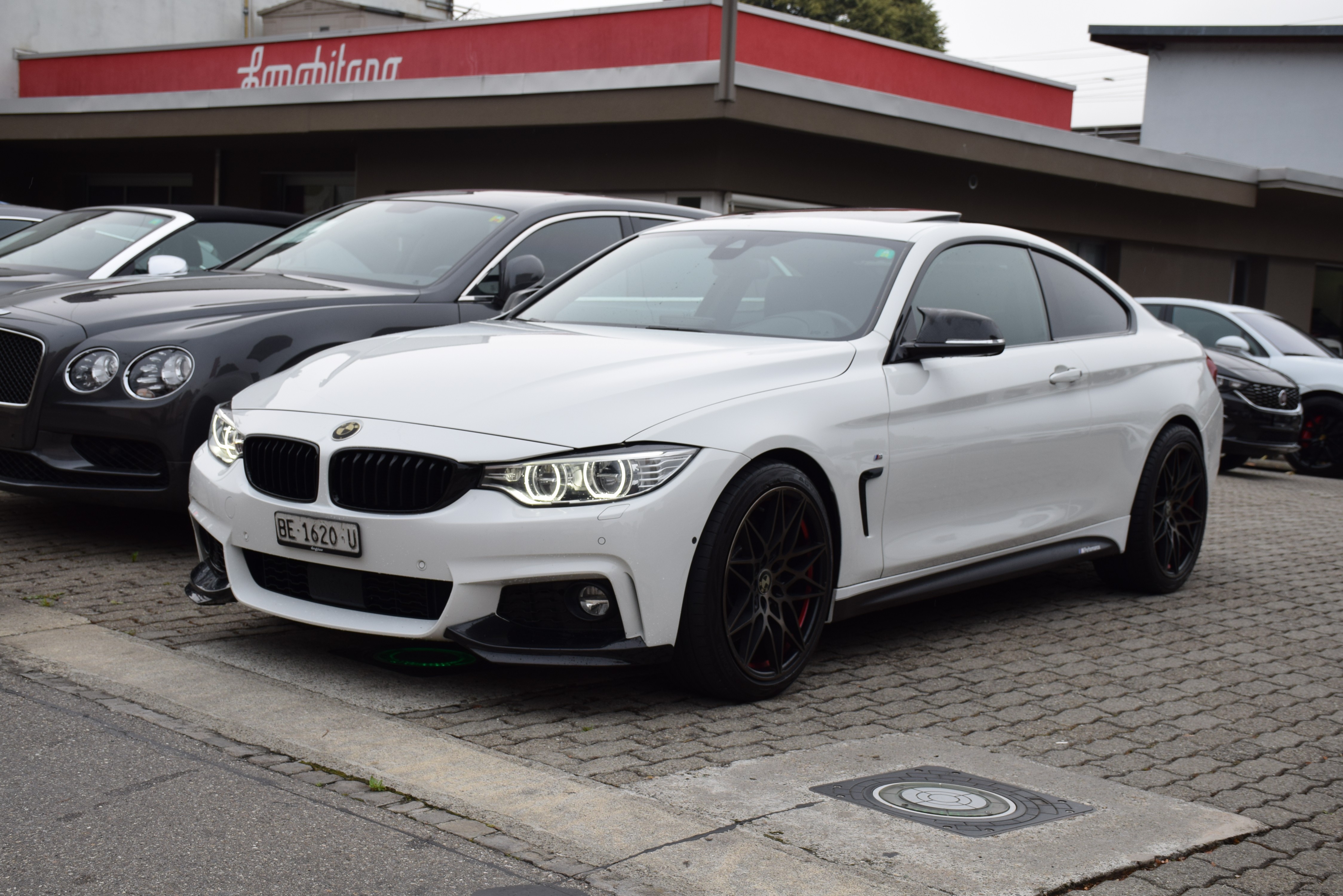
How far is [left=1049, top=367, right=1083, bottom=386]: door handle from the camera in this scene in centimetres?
590

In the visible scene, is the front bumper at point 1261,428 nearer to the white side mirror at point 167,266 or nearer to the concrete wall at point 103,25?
the white side mirror at point 167,266

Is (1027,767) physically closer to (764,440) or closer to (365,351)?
(764,440)

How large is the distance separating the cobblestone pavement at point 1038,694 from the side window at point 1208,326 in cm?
765

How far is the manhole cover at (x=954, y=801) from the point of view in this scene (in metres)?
3.58

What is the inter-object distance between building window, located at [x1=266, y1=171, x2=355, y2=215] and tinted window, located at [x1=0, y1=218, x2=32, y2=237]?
948cm

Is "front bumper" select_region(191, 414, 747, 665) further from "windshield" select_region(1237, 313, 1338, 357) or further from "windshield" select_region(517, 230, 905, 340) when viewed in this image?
"windshield" select_region(1237, 313, 1338, 357)

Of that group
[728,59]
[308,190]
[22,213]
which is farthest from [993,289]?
[308,190]

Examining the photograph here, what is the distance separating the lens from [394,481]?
14.1 feet

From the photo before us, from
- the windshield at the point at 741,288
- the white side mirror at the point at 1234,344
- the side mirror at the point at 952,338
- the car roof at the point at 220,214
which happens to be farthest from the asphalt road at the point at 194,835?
the white side mirror at the point at 1234,344

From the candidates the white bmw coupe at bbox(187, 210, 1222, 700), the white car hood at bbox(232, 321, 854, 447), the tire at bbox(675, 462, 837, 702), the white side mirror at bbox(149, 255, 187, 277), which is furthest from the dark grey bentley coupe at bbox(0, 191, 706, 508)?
the tire at bbox(675, 462, 837, 702)

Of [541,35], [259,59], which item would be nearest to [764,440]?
[541,35]

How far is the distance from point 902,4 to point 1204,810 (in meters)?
64.0

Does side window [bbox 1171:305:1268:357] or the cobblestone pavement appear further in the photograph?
side window [bbox 1171:305:1268:357]

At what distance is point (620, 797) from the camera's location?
362 centimetres
